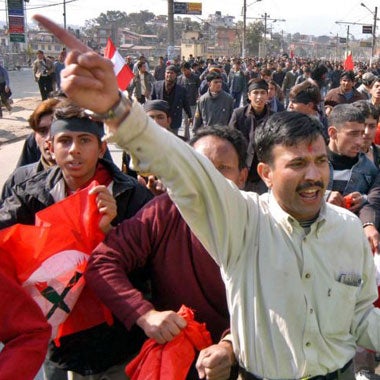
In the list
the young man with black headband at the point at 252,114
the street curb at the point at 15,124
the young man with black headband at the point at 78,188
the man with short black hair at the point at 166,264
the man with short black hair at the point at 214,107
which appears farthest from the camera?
the street curb at the point at 15,124

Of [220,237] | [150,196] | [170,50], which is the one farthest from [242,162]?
[170,50]

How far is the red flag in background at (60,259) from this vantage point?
195cm

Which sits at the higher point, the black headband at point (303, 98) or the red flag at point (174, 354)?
the black headband at point (303, 98)

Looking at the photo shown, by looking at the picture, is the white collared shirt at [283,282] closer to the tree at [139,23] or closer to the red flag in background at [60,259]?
the red flag in background at [60,259]

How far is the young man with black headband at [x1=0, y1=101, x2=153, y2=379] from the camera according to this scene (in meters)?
2.11

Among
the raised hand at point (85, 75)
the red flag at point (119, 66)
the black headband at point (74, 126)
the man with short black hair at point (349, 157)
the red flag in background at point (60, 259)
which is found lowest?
the red flag in background at point (60, 259)

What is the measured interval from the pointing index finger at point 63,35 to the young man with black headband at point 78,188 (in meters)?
0.92

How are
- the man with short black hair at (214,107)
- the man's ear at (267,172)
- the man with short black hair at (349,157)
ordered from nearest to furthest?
the man's ear at (267,172) < the man with short black hair at (349,157) < the man with short black hair at (214,107)

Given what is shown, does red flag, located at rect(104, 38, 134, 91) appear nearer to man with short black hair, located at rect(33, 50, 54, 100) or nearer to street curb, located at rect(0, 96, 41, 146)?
street curb, located at rect(0, 96, 41, 146)

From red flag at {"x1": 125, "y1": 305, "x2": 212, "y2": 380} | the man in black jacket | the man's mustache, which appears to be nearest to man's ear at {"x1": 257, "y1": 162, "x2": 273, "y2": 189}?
the man's mustache

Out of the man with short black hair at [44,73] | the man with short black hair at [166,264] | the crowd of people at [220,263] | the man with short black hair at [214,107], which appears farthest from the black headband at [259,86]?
the man with short black hair at [44,73]

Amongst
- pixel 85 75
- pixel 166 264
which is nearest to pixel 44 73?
pixel 166 264

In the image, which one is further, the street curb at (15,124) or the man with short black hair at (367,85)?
the street curb at (15,124)

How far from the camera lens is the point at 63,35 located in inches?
47.5
